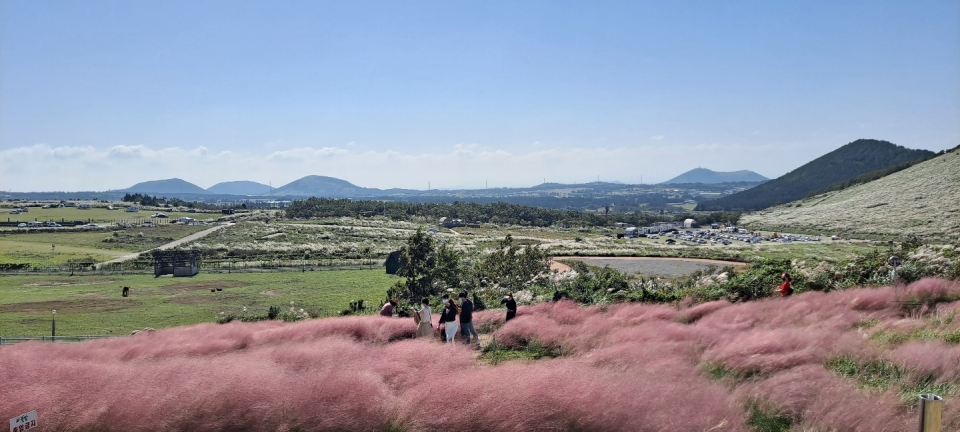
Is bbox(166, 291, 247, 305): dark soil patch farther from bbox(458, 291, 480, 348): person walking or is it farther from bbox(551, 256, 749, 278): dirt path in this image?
bbox(551, 256, 749, 278): dirt path

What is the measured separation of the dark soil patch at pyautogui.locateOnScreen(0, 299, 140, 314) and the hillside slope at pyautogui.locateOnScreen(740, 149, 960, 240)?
90.6m

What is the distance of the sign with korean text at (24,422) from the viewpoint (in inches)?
273

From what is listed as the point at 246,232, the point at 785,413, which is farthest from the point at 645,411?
the point at 246,232

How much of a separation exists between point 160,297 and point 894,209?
118482 millimetres

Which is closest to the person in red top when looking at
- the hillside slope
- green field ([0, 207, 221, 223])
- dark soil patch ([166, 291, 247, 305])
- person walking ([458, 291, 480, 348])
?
person walking ([458, 291, 480, 348])

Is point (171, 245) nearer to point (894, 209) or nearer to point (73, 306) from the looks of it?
point (73, 306)

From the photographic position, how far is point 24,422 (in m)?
7.10

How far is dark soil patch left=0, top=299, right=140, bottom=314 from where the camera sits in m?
35.8

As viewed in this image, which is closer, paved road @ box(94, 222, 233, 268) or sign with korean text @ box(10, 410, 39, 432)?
sign with korean text @ box(10, 410, 39, 432)

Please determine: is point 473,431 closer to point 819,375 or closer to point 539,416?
Answer: point 539,416

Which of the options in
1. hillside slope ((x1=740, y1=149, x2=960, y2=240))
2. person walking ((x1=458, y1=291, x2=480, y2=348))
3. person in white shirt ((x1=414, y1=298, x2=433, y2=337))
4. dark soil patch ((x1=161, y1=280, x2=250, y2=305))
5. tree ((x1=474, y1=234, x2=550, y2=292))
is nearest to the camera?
person walking ((x1=458, y1=291, x2=480, y2=348))

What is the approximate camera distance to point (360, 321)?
16.5 m

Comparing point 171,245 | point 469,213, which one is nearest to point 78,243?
point 171,245

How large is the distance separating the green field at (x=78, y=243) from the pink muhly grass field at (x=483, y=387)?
68783 millimetres
